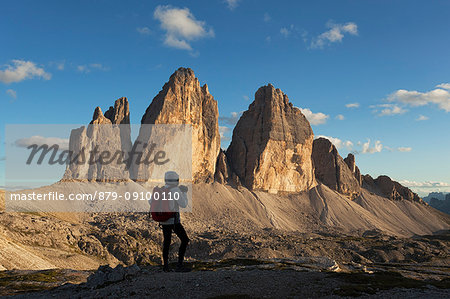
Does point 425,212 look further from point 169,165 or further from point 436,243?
point 169,165

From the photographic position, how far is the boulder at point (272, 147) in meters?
154

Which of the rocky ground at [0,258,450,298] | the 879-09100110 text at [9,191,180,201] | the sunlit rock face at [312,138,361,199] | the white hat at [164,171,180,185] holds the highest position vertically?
the sunlit rock face at [312,138,361,199]

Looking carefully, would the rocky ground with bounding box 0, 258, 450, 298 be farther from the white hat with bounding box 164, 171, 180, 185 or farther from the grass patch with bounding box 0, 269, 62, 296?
the grass patch with bounding box 0, 269, 62, 296

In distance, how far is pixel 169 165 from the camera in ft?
436

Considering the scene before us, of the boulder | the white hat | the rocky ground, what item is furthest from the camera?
the boulder

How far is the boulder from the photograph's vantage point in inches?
6048

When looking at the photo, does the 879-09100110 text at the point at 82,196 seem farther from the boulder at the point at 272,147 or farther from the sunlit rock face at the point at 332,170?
the sunlit rock face at the point at 332,170

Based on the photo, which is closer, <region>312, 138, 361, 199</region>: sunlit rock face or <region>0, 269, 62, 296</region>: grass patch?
<region>0, 269, 62, 296</region>: grass patch

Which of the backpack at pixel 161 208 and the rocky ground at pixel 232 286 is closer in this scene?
the rocky ground at pixel 232 286

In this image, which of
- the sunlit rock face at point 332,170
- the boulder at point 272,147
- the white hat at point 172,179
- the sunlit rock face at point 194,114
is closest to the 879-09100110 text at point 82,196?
the sunlit rock face at point 194,114

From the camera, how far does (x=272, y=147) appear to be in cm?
15700

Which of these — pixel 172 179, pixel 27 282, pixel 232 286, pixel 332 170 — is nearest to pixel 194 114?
pixel 332 170

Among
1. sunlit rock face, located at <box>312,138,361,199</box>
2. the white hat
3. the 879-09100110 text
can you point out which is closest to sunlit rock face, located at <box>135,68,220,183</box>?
the 879-09100110 text

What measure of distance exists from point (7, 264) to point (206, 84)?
130 meters
